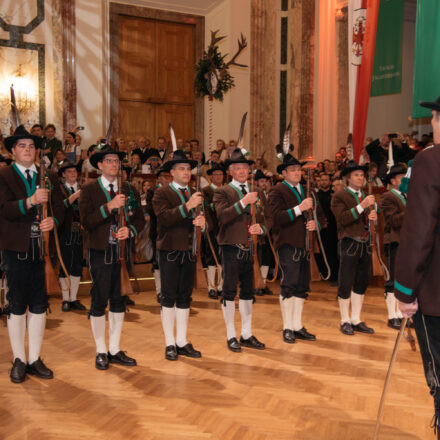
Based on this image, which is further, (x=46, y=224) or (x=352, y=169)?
(x=352, y=169)

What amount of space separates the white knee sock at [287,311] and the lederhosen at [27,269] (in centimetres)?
256

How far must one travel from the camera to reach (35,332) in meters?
4.65

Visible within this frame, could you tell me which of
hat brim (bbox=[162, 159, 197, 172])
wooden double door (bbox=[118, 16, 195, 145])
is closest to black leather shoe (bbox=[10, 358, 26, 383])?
hat brim (bbox=[162, 159, 197, 172])

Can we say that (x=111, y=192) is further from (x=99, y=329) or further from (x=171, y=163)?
(x=99, y=329)

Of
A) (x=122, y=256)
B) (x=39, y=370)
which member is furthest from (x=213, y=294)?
(x=39, y=370)

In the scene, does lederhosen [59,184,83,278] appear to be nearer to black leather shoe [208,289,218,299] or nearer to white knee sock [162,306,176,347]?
black leather shoe [208,289,218,299]

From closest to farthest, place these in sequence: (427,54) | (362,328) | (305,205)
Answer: (305,205) → (362,328) → (427,54)

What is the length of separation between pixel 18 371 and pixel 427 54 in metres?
7.06

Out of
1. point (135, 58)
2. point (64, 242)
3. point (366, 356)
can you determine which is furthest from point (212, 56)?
point (366, 356)

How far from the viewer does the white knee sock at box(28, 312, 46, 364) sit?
4.62 metres

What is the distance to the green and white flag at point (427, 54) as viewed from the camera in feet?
26.1

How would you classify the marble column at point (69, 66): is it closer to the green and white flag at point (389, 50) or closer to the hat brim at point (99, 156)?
the green and white flag at point (389, 50)

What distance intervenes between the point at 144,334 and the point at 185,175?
6.90 feet

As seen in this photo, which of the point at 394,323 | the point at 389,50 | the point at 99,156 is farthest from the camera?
the point at 389,50
